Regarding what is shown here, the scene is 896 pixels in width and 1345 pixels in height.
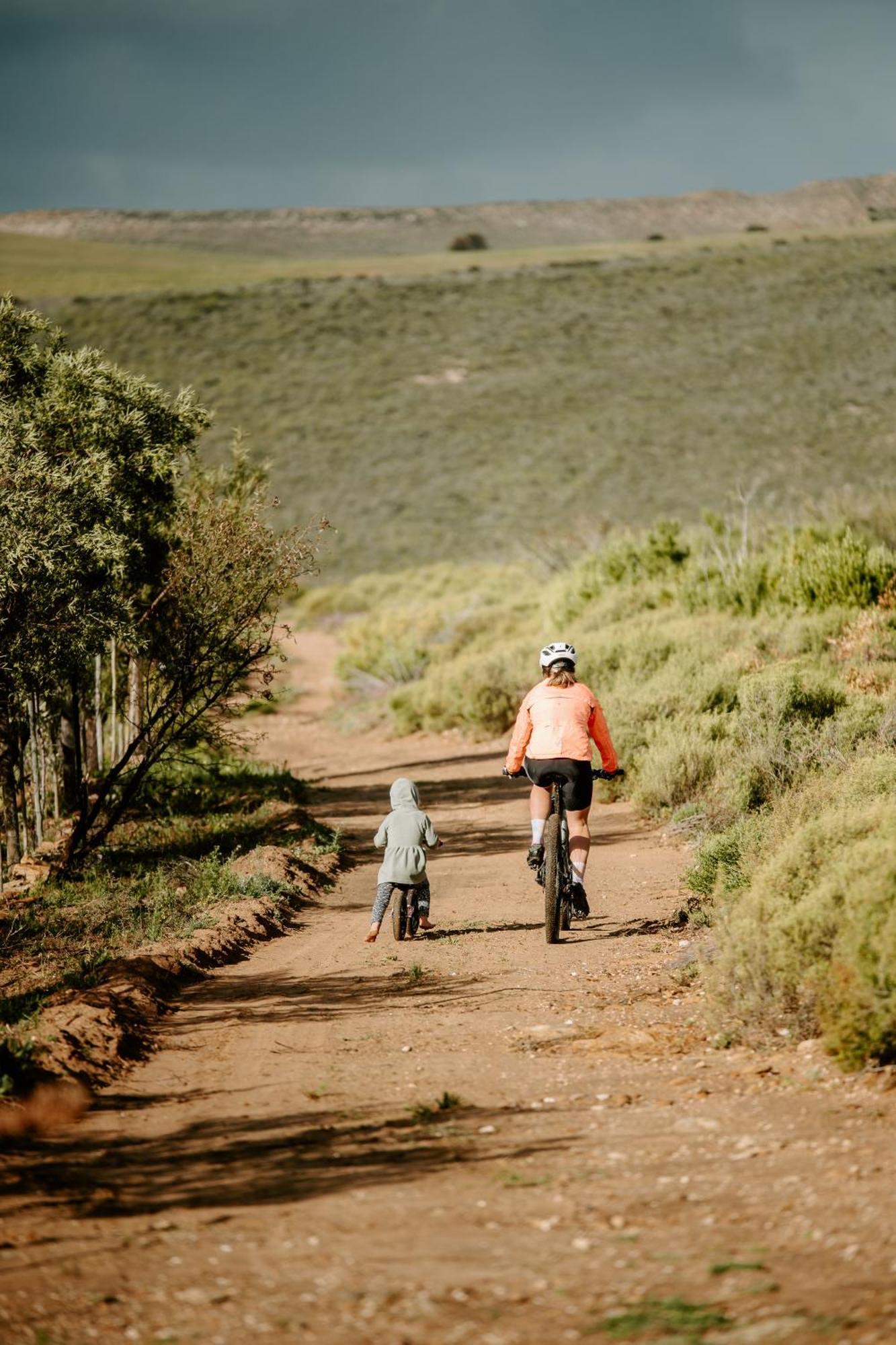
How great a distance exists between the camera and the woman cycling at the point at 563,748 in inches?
330

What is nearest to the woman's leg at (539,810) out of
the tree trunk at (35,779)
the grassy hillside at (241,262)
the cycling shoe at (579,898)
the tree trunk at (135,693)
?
the cycling shoe at (579,898)

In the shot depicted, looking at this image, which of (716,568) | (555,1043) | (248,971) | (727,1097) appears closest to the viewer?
(727,1097)

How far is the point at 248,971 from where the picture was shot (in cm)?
805

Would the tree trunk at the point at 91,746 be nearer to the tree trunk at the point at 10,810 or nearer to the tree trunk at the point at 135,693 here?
the tree trunk at the point at 135,693

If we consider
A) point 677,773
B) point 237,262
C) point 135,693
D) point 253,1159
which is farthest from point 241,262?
point 253,1159

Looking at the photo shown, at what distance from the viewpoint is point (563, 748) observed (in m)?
8.38

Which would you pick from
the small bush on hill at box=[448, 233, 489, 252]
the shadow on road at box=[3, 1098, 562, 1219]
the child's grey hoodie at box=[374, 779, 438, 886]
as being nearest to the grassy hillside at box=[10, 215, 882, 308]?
the small bush on hill at box=[448, 233, 489, 252]

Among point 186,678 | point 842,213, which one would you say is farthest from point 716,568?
point 842,213

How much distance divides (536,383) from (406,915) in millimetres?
48620

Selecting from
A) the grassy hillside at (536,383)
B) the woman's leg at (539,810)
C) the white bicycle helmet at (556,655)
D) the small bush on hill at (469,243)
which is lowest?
the woman's leg at (539,810)

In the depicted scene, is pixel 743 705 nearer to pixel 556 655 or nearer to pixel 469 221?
pixel 556 655

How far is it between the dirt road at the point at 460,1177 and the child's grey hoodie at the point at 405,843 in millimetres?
784

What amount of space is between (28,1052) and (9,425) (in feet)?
22.0

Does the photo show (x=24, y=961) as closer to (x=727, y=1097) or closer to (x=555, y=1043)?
(x=555, y=1043)
